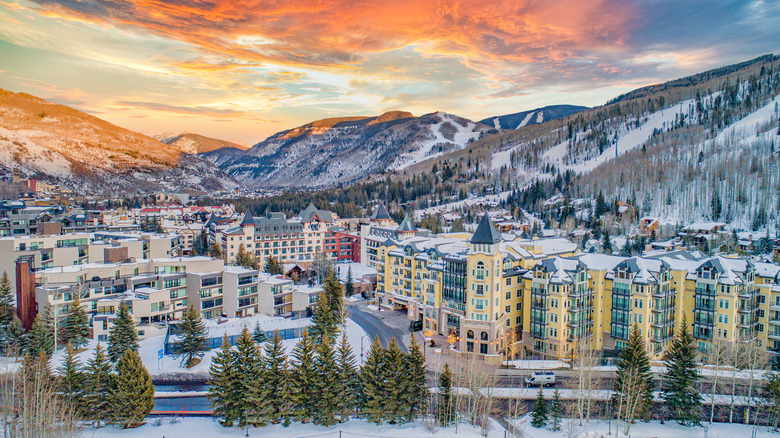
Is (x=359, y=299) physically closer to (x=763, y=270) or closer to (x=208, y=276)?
(x=208, y=276)

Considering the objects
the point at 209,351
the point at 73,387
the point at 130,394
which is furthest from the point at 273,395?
the point at 209,351

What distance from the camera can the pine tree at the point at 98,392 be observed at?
32.8m

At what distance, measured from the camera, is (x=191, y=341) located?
45438 millimetres

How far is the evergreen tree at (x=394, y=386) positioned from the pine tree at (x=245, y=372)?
365 inches

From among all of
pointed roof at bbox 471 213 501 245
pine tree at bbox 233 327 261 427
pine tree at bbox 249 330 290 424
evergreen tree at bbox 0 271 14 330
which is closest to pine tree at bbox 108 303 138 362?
evergreen tree at bbox 0 271 14 330

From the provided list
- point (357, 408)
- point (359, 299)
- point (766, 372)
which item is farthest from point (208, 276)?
point (766, 372)

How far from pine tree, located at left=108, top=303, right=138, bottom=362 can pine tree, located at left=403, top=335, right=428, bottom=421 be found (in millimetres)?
26549

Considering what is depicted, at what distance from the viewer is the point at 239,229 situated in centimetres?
8975

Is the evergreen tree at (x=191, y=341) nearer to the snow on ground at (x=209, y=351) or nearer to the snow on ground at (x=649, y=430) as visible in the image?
the snow on ground at (x=209, y=351)

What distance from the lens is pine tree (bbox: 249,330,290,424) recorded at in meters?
33.5

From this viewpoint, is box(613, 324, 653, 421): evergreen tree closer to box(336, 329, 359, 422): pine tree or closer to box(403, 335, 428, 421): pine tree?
box(403, 335, 428, 421): pine tree

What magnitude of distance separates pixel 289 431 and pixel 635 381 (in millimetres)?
25438

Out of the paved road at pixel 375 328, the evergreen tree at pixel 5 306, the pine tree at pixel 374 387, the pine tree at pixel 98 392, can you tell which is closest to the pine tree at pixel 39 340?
the evergreen tree at pixel 5 306

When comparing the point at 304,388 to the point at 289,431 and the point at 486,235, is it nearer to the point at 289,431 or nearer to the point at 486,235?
the point at 289,431
